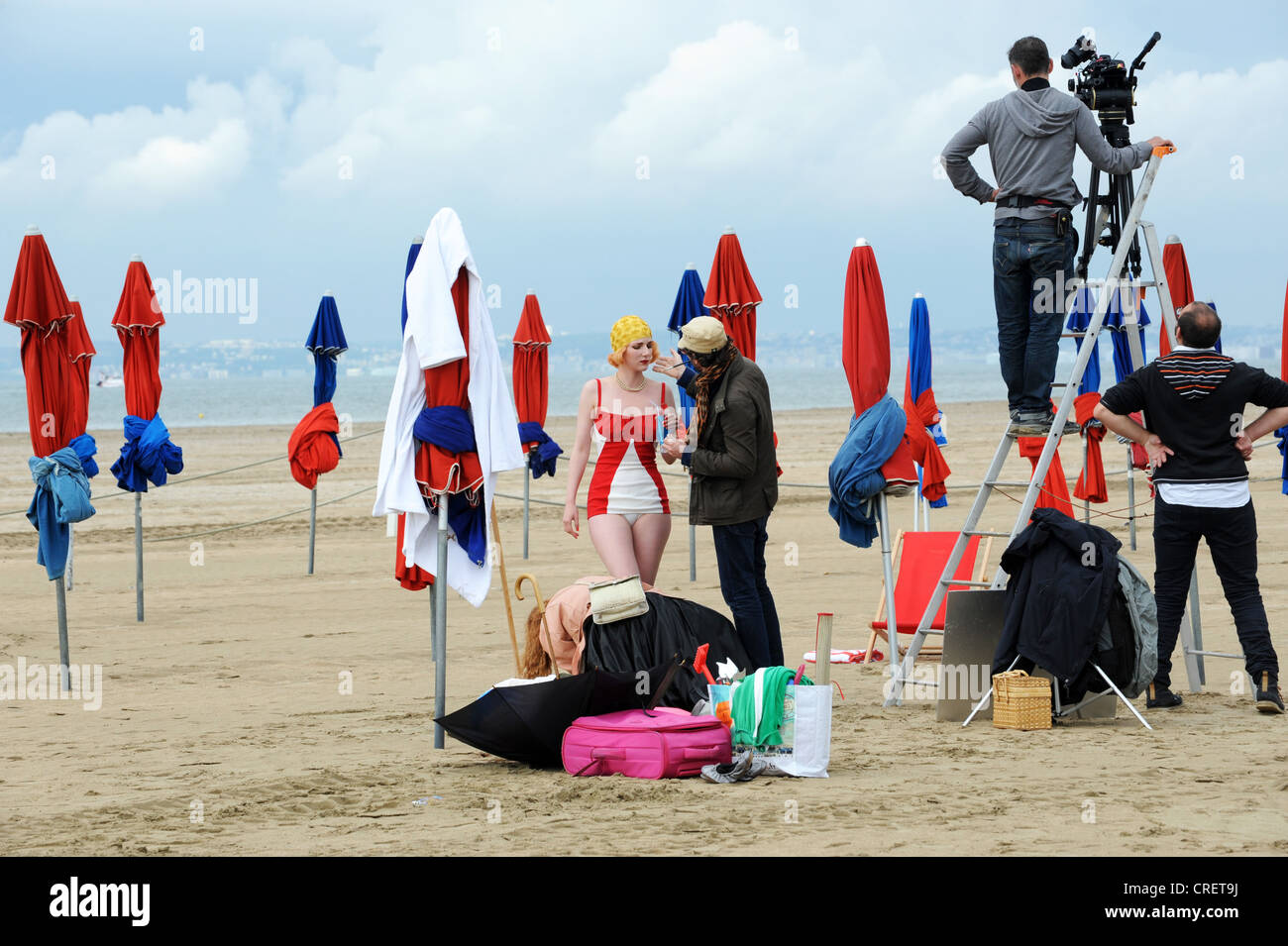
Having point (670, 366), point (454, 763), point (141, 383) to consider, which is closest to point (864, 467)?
point (670, 366)

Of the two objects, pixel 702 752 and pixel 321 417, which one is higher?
pixel 321 417

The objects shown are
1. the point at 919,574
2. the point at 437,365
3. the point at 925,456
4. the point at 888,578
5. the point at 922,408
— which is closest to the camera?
the point at 437,365

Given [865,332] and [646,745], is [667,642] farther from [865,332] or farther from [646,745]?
[865,332]

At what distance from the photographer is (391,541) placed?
1500 centimetres

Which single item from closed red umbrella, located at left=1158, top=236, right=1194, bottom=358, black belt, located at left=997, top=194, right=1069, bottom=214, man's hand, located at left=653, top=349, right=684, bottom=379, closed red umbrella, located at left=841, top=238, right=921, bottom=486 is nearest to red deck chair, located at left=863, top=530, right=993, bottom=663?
closed red umbrella, located at left=841, top=238, right=921, bottom=486

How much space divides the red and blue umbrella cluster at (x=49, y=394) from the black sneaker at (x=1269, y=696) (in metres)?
5.93

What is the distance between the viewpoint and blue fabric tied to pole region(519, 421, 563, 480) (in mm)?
13180

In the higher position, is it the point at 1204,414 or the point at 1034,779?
the point at 1204,414

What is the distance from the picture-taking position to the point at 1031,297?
575 centimetres

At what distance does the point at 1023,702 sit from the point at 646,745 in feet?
5.86

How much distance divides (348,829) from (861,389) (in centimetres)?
352

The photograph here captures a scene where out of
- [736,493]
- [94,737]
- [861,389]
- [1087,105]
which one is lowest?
[94,737]

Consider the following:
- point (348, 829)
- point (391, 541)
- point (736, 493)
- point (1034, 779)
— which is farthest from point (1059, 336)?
point (391, 541)
